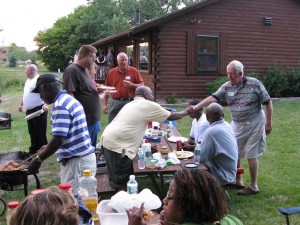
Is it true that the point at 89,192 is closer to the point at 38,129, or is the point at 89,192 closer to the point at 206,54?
the point at 38,129

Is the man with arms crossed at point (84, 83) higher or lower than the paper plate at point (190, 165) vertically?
higher

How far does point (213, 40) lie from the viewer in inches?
569

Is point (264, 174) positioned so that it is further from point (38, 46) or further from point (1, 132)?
point (38, 46)

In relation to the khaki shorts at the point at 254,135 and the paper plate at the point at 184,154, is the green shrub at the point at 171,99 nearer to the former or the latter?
the khaki shorts at the point at 254,135

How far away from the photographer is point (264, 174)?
19.7ft

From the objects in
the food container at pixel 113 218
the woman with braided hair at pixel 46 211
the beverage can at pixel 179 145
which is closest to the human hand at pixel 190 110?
the beverage can at pixel 179 145

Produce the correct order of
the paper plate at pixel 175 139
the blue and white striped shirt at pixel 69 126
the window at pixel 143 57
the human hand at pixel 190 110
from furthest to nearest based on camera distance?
the window at pixel 143 57
the paper plate at pixel 175 139
the human hand at pixel 190 110
the blue and white striped shirt at pixel 69 126

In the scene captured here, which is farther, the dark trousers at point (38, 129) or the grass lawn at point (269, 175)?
the dark trousers at point (38, 129)

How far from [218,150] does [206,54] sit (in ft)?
33.6

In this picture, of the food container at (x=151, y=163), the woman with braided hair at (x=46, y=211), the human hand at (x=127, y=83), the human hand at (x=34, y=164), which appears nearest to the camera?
the woman with braided hair at (x=46, y=211)

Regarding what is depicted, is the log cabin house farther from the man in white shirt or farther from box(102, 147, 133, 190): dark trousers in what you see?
box(102, 147, 133, 190): dark trousers

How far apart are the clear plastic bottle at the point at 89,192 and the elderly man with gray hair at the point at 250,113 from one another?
8.13ft

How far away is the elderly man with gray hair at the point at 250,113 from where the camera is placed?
5.06m

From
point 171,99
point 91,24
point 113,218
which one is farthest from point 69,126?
point 91,24
